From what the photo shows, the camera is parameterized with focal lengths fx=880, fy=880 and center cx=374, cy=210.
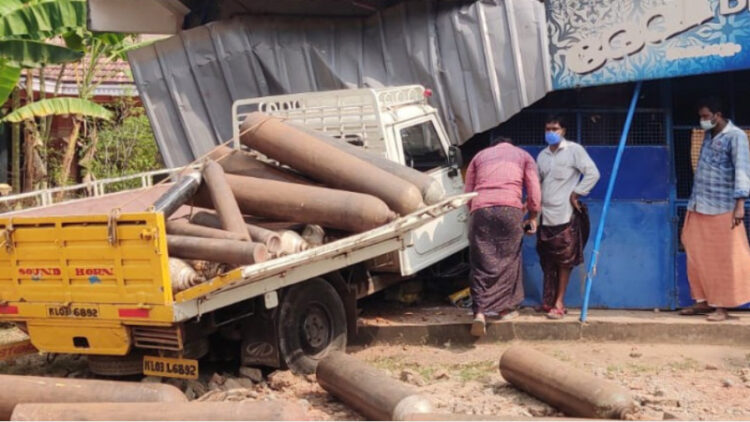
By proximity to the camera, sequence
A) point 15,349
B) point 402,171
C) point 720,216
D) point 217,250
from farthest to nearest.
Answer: point 720,216 < point 402,171 < point 15,349 < point 217,250

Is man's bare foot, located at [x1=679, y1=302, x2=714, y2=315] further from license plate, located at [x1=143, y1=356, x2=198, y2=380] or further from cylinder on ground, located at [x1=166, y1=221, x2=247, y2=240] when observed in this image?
license plate, located at [x1=143, y1=356, x2=198, y2=380]

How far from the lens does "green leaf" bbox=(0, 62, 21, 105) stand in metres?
10.4

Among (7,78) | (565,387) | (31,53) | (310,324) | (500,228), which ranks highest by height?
(31,53)

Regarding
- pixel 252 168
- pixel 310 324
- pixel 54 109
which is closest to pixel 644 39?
pixel 252 168

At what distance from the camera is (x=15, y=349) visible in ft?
20.8

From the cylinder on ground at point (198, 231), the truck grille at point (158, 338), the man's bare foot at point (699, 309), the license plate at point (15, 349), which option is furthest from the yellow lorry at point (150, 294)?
the man's bare foot at point (699, 309)

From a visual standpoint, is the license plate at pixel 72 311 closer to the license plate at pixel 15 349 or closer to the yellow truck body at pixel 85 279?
the yellow truck body at pixel 85 279

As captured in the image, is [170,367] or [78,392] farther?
[170,367]

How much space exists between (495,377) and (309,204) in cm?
192

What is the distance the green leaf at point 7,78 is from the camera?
1041 centimetres

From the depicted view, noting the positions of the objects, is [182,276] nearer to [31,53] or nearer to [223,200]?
[223,200]

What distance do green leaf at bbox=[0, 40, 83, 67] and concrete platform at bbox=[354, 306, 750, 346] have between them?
532 centimetres

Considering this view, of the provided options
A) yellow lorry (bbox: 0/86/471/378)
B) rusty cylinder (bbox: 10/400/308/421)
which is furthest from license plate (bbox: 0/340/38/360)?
rusty cylinder (bbox: 10/400/308/421)

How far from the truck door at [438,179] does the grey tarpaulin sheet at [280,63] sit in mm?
506
